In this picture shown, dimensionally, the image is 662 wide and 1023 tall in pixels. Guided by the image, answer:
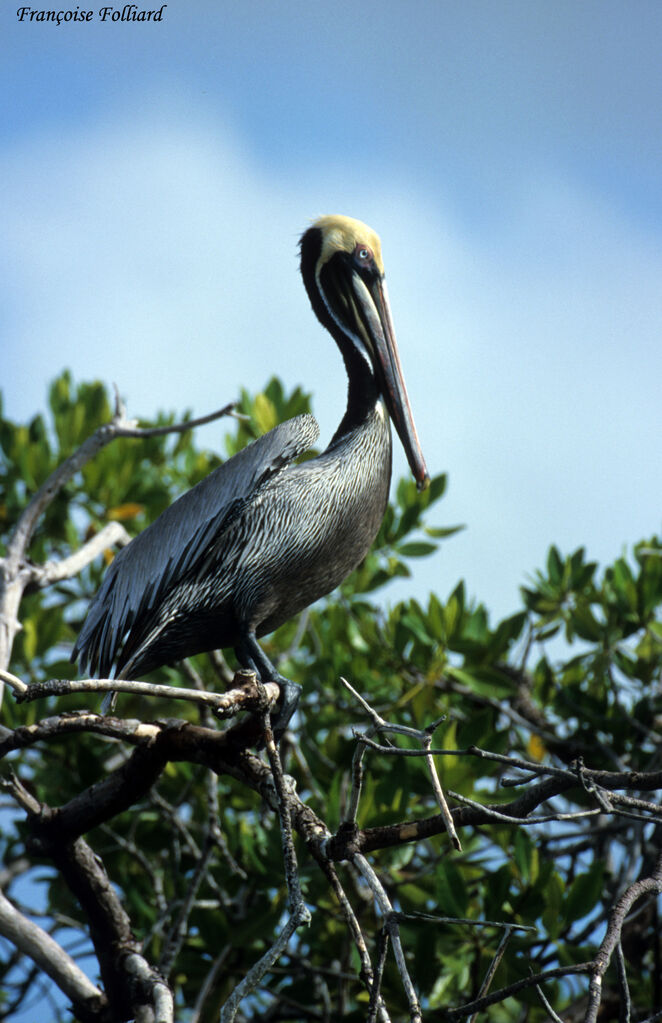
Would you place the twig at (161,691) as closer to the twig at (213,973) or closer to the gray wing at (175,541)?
the gray wing at (175,541)

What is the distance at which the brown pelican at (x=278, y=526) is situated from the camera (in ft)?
8.09

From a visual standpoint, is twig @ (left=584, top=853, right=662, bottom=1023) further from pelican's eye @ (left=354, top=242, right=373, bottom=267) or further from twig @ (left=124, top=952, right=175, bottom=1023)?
pelican's eye @ (left=354, top=242, right=373, bottom=267)

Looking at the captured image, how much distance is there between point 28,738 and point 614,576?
2615mm

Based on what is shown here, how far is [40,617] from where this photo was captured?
3586 mm

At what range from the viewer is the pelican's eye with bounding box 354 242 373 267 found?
9.78 feet

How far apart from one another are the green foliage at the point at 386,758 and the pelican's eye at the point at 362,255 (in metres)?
0.69

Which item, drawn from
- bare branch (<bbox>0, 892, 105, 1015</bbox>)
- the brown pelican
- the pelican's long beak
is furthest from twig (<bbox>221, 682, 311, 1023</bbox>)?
the pelican's long beak

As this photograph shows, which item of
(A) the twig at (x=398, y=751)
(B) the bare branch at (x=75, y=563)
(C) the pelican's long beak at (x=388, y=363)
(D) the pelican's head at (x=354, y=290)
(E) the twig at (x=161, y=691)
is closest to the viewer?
(A) the twig at (x=398, y=751)

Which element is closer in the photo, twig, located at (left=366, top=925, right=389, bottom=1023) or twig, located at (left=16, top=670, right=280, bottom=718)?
twig, located at (left=366, top=925, right=389, bottom=1023)

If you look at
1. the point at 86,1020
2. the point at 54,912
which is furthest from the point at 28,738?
the point at 54,912

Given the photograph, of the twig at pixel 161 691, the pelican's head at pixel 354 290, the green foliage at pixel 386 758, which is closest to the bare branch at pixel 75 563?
the green foliage at pixel 386 758

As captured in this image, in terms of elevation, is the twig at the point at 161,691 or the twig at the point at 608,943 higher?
the twig at the point at 161,691

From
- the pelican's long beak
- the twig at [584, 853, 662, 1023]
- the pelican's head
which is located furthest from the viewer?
the pelican's head

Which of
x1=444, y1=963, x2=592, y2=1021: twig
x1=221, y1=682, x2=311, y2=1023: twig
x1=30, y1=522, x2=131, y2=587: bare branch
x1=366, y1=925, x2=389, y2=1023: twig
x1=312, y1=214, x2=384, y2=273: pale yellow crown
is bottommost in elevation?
x1=444, y1=963, x2=592, y2=1021: twig
